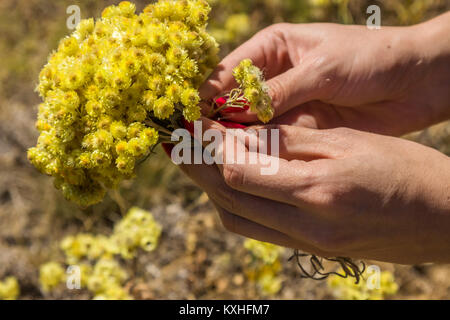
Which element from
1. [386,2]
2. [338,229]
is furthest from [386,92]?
[386,2]

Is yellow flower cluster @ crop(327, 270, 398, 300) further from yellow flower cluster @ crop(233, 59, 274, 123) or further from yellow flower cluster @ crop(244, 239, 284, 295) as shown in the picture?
yellow flower cluster @ crop(233, 59, 274, 123)

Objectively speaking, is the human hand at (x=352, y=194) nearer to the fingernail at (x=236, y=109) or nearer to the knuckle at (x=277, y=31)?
the fingernail at (x=236, y=109)

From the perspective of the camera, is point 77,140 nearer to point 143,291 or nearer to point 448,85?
point 143,291

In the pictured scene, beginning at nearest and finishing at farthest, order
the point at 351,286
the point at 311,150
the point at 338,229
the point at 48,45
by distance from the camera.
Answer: the point at 338,229 < the point at 311,150 < the point at 351,286 < the point at 48,45

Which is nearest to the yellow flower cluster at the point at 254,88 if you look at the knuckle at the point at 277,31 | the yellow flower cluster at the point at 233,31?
the knuckle at the point at 277,31

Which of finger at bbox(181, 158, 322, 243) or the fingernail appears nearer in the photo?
finger at bbox(181, 158, 322, 243)

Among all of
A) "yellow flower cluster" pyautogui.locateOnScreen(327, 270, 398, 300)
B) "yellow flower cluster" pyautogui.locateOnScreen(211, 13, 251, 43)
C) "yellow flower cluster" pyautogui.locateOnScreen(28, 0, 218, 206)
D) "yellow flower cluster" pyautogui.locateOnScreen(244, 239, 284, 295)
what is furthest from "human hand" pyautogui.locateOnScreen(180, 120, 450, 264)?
"yellow flower cluster" pyautogui.locateOnScreen(211, 13, 251, 43)
